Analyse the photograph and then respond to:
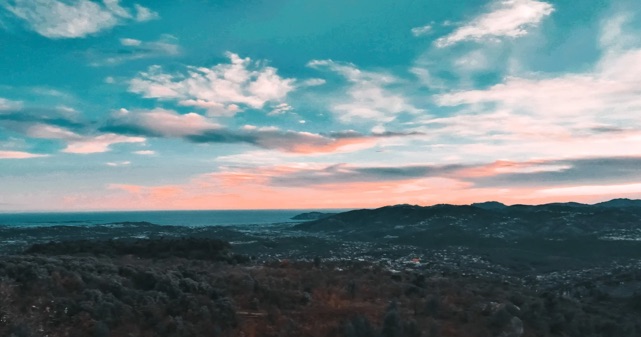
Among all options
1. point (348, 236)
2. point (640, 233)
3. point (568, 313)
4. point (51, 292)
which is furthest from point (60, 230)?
point (640, 233)

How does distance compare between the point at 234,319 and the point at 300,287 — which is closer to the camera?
the point at 234,319

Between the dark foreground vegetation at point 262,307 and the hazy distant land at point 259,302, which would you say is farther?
the hazy distant land at point 259,302

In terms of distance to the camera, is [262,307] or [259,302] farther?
[259,302]

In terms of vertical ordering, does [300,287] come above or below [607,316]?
above

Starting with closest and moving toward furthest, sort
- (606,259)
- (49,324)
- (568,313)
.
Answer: (49,324), (568,313), (606,259)

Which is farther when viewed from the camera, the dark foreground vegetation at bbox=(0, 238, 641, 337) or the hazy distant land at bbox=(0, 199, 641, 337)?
the hazy distant land at bbox=(0, 199, 641, 337)

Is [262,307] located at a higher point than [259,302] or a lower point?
lower

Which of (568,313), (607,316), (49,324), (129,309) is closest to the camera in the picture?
(49,324)

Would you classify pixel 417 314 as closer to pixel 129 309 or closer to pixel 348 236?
pixel 129 309
